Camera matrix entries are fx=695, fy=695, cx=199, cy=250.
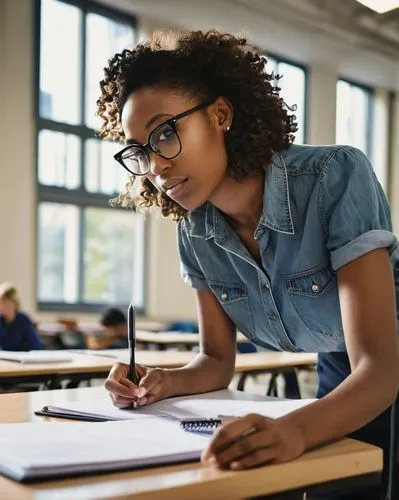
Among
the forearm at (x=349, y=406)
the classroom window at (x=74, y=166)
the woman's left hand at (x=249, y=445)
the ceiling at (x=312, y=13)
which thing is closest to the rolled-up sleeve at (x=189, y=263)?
the forearm at (x=349, y=406)

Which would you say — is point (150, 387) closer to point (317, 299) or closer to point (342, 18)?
point (317, 299)

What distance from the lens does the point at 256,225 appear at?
128cm

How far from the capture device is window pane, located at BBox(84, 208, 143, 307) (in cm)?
842

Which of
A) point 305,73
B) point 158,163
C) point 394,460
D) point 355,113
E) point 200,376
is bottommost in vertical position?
point 394,460

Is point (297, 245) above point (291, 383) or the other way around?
above

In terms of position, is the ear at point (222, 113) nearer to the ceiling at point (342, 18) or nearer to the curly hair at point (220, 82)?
the curly hair at point (220, 82)

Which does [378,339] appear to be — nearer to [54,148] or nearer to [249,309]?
[249,309]

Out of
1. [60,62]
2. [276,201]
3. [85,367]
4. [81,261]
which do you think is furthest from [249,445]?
[60,62]

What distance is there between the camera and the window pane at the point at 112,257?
842 cm

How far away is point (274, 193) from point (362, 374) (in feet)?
1.16

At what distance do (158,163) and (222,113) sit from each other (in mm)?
184

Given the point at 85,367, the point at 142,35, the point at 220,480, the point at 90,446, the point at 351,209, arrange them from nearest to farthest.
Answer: the point at 220,480 < the point at 90,446 < the point at 351,209 < the point at 85,367 < the point at 142,35

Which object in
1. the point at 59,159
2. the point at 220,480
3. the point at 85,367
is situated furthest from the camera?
the point at 59,159

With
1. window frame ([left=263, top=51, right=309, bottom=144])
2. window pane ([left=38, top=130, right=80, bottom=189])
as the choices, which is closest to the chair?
window pane ([left=38, top=130, right=80, bottom=189])
